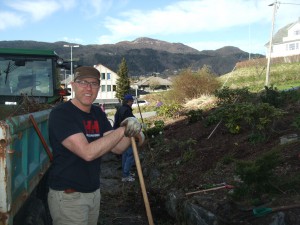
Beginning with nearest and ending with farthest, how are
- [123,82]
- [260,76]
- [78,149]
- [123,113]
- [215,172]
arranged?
1. [78,149]
2. [215,172]
3. [123,113]
4. [260,76]
5. [123,82]

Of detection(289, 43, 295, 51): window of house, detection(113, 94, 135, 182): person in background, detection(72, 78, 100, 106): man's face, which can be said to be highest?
detection(289, 43, 295, 51): window of house

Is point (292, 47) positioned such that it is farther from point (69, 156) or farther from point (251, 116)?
point (69, 156)

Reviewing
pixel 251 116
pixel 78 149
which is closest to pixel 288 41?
pixel 251 116

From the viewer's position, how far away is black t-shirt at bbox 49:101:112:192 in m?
3.00

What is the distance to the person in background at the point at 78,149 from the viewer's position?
9.64ft

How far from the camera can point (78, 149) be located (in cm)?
289

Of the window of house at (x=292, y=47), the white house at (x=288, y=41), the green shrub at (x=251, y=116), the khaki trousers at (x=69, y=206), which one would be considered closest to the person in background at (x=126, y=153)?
the green shrub at (x=251, y=116)

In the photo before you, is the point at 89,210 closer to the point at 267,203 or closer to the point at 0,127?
the point at 0,127

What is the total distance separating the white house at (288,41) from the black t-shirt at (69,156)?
67592mm

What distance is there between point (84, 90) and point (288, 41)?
232ft

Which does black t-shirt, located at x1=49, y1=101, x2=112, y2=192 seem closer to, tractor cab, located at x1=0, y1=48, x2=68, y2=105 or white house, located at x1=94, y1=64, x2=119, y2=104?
tractor cab, located at x1=0, y1=48, x2=68, y2=105

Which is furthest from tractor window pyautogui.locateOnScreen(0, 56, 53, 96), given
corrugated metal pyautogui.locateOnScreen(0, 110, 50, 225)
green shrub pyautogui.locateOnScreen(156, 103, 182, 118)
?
green shrub pyautogui.locateOnScreen(156, 103, 182, 118)

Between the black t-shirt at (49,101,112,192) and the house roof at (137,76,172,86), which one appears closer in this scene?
the black t-shirt at (49,101,112,192)

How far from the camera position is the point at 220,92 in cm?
1197
